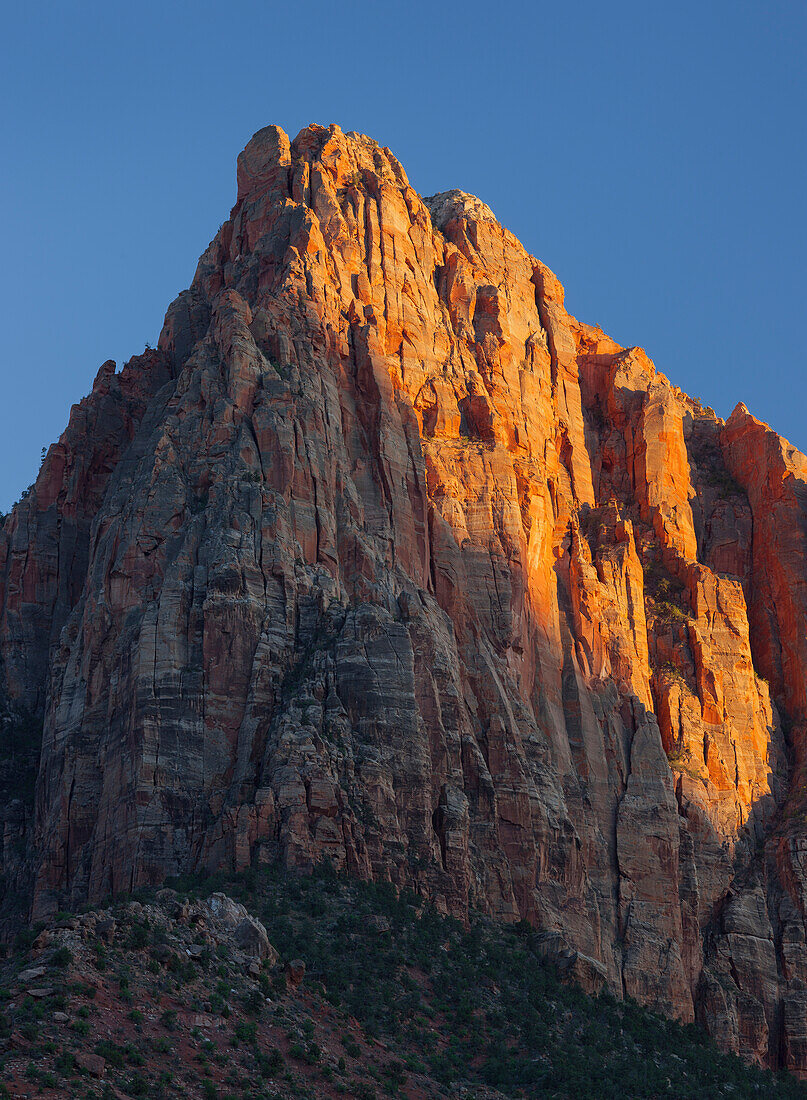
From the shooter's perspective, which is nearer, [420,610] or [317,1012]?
[317,1012]

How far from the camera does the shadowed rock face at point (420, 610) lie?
3711 inches

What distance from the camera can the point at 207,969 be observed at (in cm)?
7431

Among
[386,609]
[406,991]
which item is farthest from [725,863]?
[406,991]

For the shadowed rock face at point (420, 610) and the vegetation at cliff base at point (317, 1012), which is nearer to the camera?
the vegetation at cliff base at point (317, 1012)

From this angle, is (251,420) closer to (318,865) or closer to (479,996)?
(318,865)

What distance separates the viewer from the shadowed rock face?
94.2 metres

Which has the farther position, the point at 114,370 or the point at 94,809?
the point at 114,370

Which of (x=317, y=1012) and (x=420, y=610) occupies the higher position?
(x=420, y=610)

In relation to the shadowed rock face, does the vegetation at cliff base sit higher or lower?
lower

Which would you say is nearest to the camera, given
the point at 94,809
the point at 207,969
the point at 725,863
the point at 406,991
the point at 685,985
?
the point at 207,969

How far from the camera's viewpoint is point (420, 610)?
337 feet

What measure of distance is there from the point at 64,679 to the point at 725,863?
129 feet

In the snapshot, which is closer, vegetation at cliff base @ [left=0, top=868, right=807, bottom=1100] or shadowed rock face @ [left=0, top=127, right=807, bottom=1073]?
vegetation at cliff base @ [left=0, top=868, right=807, bottom=1100]

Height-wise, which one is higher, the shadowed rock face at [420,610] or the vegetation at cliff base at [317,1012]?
the shadowed rock face at [420,610]
